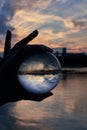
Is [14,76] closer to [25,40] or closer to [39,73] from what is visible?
[39,73]

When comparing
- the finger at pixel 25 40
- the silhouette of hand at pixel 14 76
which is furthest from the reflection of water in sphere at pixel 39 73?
the finger at pixel 25 40

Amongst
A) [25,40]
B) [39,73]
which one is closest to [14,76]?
[39,73]

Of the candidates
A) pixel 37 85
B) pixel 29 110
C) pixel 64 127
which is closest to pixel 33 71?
pixel 37 85

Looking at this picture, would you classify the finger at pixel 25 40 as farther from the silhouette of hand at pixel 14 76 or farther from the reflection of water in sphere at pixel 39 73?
the reflection of water in sphere at pixel 39 73

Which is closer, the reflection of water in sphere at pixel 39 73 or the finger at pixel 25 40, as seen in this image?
the reflection of water in sphere at pixel 39 73

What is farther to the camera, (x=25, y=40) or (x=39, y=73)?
(x=25, y=40)

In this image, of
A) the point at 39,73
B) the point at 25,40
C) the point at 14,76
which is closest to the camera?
the point at 14,76

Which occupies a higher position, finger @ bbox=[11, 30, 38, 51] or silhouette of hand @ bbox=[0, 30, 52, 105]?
finger @ bbox=[11, 30, 38, 51]

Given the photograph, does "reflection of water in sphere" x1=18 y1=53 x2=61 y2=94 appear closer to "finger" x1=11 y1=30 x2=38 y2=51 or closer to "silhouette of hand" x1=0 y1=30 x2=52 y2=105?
"silhouette of hand" x1=0 y1=30 x2=52 y2=105

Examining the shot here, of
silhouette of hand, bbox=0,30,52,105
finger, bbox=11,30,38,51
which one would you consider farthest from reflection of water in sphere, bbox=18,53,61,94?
finger, bbox=11,30,38,51
